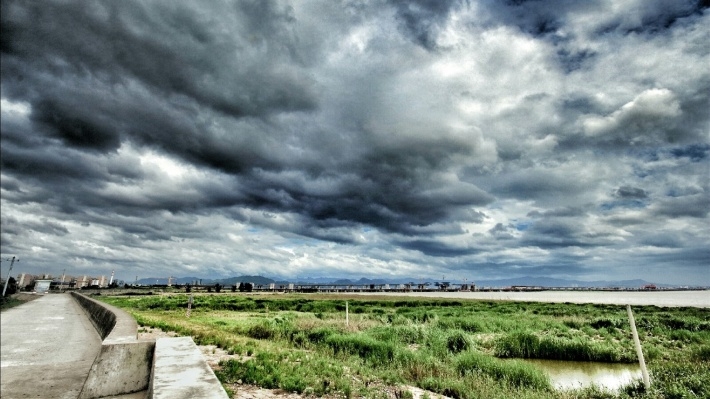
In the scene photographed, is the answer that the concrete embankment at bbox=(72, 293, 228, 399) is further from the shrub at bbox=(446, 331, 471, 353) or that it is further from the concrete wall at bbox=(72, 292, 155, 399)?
the shrub at bbox=(446, 331, 471, 353)

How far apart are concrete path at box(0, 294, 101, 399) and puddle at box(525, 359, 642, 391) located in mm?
13822

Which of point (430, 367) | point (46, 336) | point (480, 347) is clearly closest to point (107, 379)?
point (430, 367)

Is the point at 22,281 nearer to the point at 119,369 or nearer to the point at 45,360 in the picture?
the point at 45,360

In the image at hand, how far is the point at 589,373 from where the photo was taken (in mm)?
13891

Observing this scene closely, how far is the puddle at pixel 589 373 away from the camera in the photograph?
1227cm

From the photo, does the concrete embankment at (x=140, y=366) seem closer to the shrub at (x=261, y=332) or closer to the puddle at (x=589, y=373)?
the shrub at (x=261, y=332)

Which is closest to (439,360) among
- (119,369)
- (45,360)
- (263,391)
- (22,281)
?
(263,391)

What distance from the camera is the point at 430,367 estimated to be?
11.4 m

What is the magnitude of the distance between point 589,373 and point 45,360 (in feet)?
61.5

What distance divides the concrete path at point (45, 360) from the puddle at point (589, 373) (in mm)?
13822

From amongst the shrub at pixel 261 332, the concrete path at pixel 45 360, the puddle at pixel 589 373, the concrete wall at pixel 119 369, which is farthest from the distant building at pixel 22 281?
the puddle at pixel 589 373

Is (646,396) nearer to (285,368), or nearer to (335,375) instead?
(335,375)

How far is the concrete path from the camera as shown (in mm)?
8156

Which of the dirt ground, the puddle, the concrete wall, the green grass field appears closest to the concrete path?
the concrete wall
